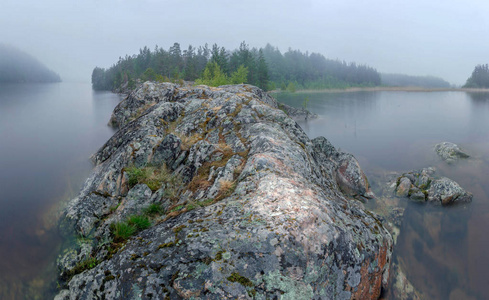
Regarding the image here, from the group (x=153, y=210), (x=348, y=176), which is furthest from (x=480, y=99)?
(x=153, y=210)

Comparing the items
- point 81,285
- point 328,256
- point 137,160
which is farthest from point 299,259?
point 137,160

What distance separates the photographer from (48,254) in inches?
402

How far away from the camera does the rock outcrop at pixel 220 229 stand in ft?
17.5

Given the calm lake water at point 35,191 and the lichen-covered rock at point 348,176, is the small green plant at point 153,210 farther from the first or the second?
the lichen-covered rock at point 348,176

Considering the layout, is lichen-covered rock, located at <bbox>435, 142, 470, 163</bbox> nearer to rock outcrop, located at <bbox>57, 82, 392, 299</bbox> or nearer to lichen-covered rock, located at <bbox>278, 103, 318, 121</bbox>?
rock outcrop, located at <bbox>57, 82, 392, 299</bbox>

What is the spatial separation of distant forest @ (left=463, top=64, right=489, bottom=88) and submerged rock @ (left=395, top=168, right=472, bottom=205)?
640 ft

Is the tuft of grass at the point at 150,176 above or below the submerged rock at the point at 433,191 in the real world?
above

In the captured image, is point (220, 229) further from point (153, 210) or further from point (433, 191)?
point (433, 191)

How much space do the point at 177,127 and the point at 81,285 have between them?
11.3 metres

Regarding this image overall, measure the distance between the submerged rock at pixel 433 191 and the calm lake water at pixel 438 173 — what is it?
68 cm

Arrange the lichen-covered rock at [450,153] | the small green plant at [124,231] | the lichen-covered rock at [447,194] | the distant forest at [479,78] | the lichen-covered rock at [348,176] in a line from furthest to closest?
1. the distant forest at [479,78]
2. the lichen-covered rock at [450,153]
3. the lichen-covered rock at [348,176]
4. the lichen-covered rock at [447,194]
5. the small green plant at [124,231]

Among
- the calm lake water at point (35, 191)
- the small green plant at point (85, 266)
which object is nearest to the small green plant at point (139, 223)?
the small green plant at point (85, 266)

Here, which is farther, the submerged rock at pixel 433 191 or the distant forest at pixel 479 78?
the distant forest at pixel 479 78

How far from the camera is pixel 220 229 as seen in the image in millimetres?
6242
